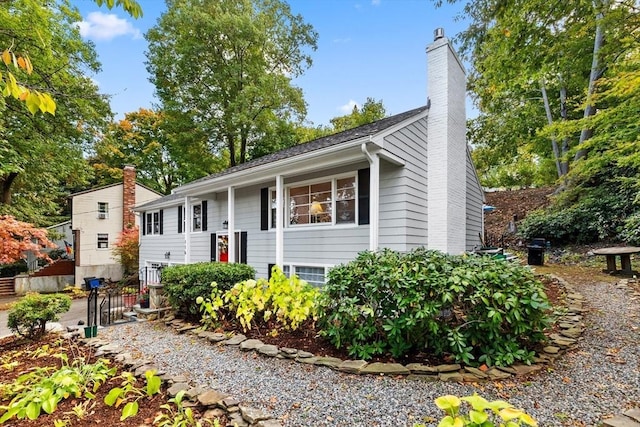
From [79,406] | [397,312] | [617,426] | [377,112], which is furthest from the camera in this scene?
[377,112]

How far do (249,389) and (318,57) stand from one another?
66.0 feet

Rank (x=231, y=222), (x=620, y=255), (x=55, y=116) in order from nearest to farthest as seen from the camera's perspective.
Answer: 1. (x=620, y=255)
2. (x=231, y=222)
3. (x=55, y=116)

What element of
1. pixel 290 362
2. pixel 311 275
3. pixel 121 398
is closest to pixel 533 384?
pixel 290 362

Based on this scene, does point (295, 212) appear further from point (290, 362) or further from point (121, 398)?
point (121, 398)

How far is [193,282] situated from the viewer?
21.8 feet

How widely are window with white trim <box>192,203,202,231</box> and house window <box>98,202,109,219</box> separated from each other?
415 inches

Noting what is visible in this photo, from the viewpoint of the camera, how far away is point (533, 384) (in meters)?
3.25

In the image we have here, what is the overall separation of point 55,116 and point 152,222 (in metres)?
5.71

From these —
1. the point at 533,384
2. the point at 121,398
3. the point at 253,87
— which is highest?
the point at 253,87

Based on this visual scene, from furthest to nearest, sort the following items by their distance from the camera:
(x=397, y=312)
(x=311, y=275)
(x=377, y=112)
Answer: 1. (x=377, y=112)
2. (x=311, y=275)
3. (x=397, y=312)

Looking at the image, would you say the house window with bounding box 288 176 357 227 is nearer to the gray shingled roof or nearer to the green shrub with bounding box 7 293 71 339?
the gray shingled roof

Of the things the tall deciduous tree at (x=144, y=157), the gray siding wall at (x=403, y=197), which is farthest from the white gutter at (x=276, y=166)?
the tall deciduous tree at (x=144, y=157)

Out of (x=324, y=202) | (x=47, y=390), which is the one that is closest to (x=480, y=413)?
(x=47, y=390)

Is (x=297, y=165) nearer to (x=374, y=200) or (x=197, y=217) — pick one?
(x=374, y=200)
